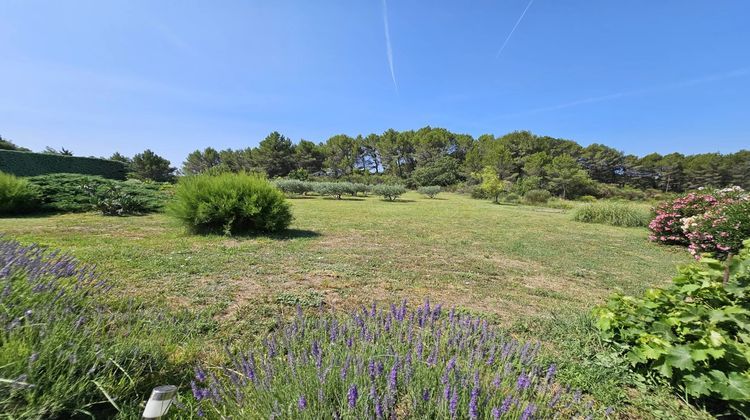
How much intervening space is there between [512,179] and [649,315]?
140ft

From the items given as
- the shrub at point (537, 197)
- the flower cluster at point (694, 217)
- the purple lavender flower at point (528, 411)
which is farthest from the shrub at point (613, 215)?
the purple lavender flower at point (528, 411)

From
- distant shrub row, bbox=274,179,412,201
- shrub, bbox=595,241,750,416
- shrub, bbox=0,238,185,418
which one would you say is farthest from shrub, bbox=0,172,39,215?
shrub, bbox=595,241,750,416

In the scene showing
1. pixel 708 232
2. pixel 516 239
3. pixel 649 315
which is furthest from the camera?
pixel 516 239

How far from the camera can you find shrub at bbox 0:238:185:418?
4.01ft

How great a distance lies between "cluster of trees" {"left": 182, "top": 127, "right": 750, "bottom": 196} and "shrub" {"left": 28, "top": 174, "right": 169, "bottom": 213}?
85.6 ft

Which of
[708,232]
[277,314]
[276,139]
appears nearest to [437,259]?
[277,314]

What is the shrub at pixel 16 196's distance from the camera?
28.9ft

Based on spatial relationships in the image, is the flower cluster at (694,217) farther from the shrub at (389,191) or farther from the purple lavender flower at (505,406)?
the shrub at (389,191)

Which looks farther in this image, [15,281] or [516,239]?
[516,239]

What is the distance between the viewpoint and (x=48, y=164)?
1738 centimetres

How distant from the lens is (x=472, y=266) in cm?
508

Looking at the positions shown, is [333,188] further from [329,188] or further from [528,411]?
[528,411]

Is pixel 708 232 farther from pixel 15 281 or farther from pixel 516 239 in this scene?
pixel 15 281

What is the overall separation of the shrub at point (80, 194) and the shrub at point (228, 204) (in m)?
5.32
